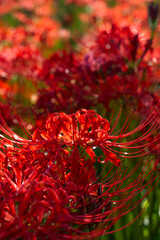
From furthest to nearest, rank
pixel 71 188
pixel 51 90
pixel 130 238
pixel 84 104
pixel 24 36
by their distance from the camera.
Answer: pixel 24 36 → pixel 51 90 → pixel 84 104 → pixel 130 238 → pixel 71 188

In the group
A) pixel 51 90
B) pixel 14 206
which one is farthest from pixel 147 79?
pixel 14 206

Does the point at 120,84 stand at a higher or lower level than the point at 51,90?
higher

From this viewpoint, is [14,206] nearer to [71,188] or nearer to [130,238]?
[71,188]

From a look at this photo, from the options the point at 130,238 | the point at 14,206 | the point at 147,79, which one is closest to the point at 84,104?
the point at 147,79

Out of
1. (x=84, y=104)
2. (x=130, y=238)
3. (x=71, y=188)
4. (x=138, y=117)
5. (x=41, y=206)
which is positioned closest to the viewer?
(x=41, y=206)

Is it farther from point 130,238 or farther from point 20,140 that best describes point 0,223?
point 130,238

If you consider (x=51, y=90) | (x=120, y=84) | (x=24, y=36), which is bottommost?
(x=24, y=36)

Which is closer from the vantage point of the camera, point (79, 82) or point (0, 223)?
point (0, 223)
